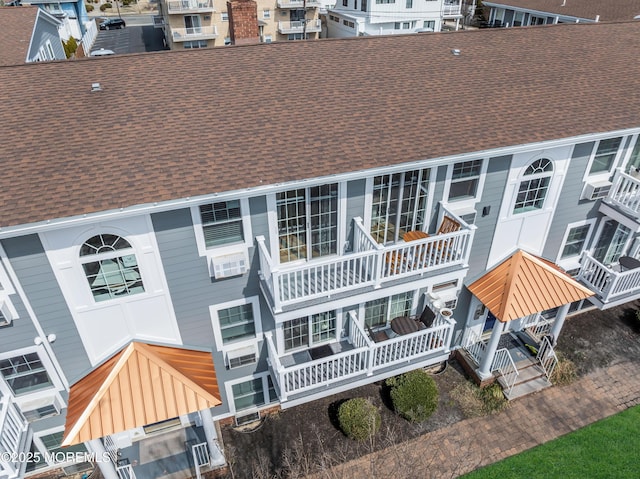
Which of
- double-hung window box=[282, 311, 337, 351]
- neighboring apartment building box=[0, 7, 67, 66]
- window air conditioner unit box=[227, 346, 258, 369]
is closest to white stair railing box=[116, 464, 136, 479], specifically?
window air conditioner unit box=[227, 346, 258, 369]

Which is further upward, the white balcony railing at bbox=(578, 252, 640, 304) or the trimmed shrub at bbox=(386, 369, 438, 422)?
the white balcony railing at bbox=(578, 252, 640, 304)

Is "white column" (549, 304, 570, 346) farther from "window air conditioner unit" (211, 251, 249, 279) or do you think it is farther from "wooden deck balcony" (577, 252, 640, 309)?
"window air conditioner unit" (211, 251, 249, 279)

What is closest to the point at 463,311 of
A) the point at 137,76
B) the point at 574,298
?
the point at 574,298

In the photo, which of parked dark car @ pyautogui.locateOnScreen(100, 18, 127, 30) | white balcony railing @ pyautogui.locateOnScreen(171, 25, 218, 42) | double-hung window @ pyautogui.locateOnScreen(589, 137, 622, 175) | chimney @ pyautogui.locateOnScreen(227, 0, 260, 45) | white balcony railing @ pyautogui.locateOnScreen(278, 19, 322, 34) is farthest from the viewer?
parked dark car @ pyautogui.locateOnScreen(100, 18, 127, 30)

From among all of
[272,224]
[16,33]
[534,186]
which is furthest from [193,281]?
[16,33]

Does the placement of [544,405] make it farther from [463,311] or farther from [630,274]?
[630,274]

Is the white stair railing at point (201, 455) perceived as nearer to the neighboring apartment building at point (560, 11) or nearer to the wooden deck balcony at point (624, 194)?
the wooden deck balcony at point (624, 194)

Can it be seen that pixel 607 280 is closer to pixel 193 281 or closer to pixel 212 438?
pixel 193 281
